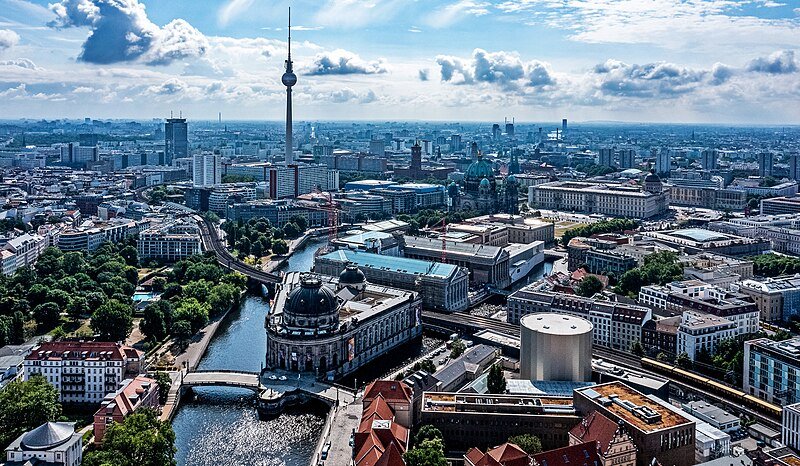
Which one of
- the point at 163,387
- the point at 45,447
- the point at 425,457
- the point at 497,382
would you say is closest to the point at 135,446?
the point at 45,447

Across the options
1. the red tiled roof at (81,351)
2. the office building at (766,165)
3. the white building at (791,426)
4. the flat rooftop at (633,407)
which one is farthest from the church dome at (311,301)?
the office building at (766,165)

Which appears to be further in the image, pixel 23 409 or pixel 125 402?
pixel 125 402

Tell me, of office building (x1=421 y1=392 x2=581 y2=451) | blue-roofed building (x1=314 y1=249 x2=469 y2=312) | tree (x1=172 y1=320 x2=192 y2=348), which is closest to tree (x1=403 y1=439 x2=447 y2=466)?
office building (x1=421 y1=392 x2=581 y2=451)

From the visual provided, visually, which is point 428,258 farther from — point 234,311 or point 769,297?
point 769,297

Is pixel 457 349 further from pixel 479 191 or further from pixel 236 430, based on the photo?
pixel 479 191

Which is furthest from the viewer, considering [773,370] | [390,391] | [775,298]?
[775,298]

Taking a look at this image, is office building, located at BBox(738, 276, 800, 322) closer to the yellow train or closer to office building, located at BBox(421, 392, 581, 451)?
the yellow train
